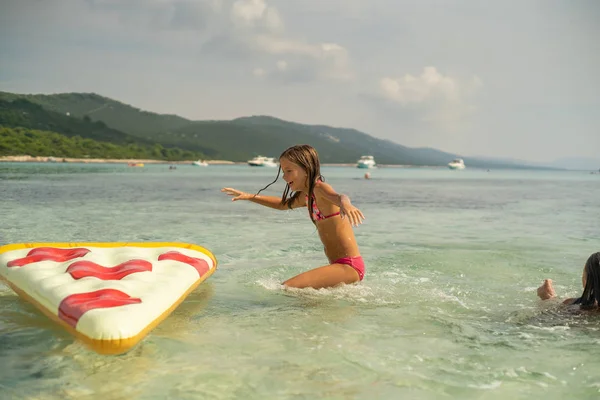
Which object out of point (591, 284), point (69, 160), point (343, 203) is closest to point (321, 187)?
point (343, 203)

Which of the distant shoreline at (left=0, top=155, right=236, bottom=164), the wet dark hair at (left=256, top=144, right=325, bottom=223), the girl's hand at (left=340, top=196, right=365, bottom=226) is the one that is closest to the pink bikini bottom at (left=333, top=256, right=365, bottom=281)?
the wet dark hair at (left=256, top=144, right=325, bottom=223)

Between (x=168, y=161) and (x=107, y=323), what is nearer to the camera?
(x=107, y=323)

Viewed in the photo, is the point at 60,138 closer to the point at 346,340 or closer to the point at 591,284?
the point at 346,340

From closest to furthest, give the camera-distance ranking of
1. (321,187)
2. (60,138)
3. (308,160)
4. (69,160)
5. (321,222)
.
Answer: (321,187) < (308,160) < (321,222) < (69,160) < (60,138)

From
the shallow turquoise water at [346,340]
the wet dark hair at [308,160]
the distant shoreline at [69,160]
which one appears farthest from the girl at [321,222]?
the distant shoreline at [69,160]

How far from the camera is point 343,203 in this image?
4637mm

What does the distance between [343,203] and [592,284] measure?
2111 mm

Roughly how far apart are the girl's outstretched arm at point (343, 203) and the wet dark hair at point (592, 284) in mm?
1818

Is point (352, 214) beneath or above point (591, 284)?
above

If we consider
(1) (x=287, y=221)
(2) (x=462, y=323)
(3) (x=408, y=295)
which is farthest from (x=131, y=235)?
(2) (x=462, y=323)

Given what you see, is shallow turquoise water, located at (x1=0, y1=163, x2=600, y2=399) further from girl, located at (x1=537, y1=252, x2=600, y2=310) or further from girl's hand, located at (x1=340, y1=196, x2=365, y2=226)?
girl's hand, located at (x1=340, y1=196, x2=365, y2=226)

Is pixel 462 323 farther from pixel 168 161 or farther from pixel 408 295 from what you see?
pixel 168 161

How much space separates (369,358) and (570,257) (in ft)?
21.0

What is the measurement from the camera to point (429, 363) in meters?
3.99
